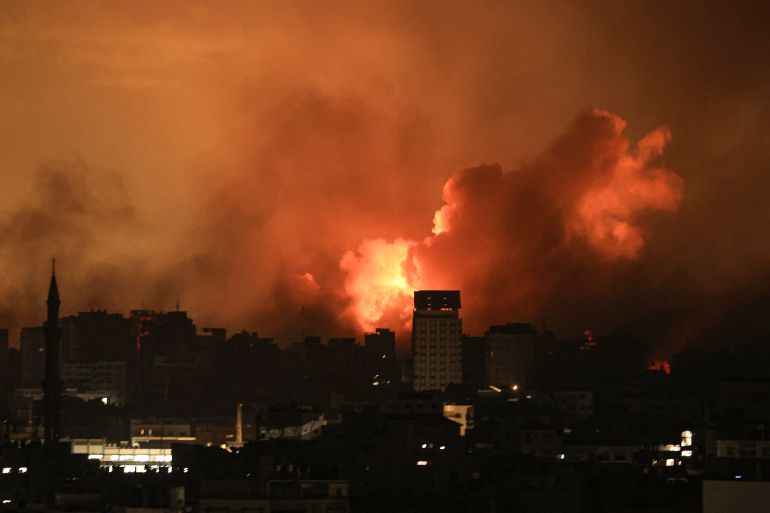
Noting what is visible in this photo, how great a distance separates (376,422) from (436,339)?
1961 centimetres

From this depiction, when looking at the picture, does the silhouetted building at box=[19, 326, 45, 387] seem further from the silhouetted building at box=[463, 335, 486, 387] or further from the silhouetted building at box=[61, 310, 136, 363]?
the silhouetted building at box=[463, 335, 486, 387]

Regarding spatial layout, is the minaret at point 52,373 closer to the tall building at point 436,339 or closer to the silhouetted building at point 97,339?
Result: the tall building at point 436,339

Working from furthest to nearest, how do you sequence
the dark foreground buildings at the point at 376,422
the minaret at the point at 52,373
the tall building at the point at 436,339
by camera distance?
the tall building at the point at 436,339, the minaret at the point at 52,373, the dark foreground buildings at the point at 376,422

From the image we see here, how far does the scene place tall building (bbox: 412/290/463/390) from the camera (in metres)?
76.5

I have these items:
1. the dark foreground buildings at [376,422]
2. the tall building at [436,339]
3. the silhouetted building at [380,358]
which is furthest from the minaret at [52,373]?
the silhouetted building at [380,358]

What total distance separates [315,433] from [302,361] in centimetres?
2509

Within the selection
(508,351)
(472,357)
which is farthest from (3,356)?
(508,351)

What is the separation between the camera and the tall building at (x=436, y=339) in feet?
251

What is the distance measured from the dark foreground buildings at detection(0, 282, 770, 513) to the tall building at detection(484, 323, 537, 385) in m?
0.07

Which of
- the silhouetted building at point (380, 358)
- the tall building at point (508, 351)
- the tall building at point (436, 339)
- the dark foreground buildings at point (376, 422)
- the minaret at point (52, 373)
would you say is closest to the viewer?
the dark foreground buildings at point (376, 422)

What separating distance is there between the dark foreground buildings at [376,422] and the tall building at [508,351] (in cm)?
7

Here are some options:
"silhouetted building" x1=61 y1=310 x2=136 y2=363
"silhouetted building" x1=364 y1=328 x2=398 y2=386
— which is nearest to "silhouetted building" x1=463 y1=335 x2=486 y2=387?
"silhouetted building" x1=364 y1=328 x2=398 y2=386

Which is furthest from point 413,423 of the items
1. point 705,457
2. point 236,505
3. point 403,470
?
point 236,505

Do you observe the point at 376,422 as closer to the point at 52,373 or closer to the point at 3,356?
the point at 52,373
